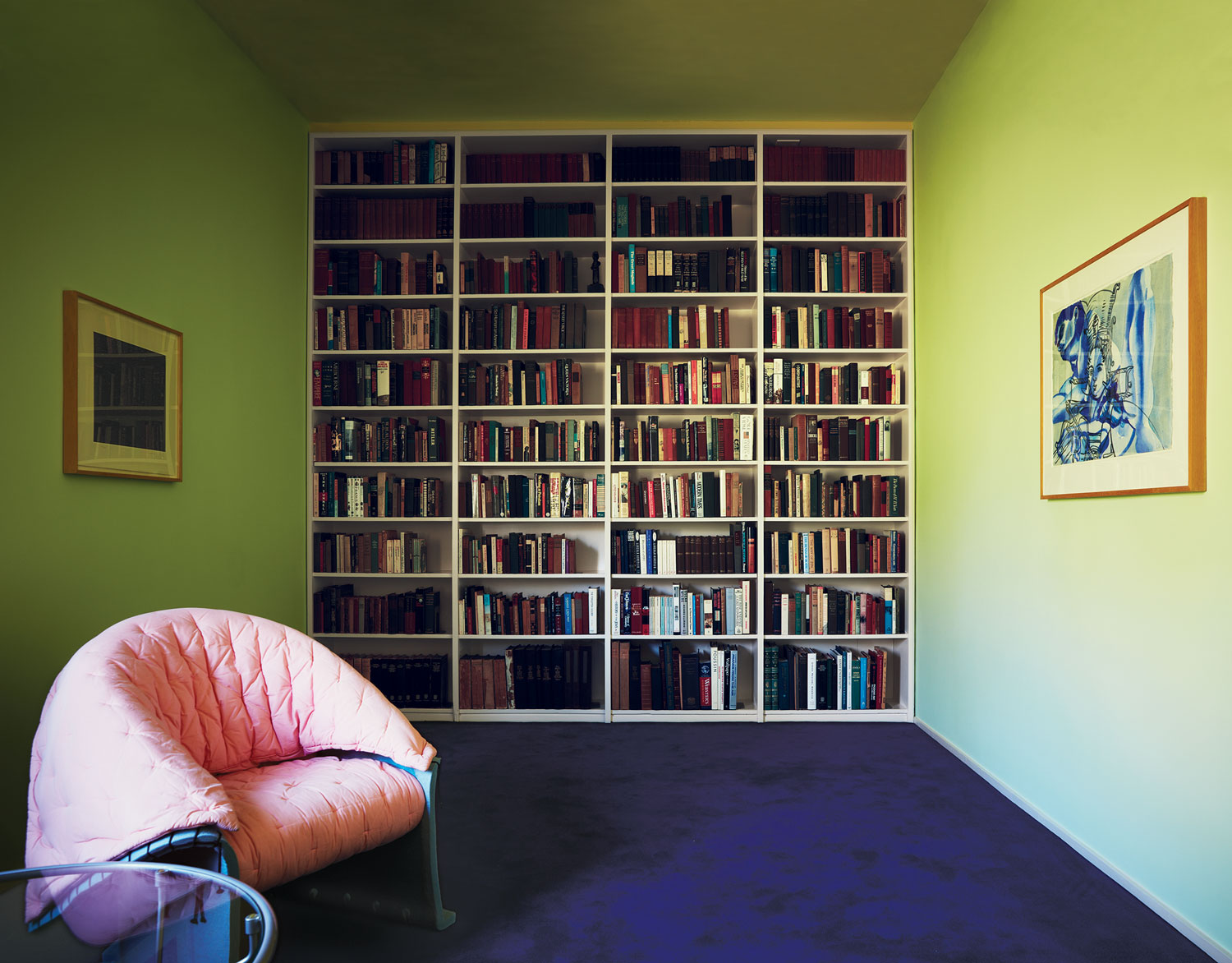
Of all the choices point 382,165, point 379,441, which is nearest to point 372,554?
point 379,441

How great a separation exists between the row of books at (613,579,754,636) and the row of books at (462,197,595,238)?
203 centimetres

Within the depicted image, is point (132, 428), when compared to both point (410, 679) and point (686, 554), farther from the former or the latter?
point (686, 554)

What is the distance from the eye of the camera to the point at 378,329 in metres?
4.62

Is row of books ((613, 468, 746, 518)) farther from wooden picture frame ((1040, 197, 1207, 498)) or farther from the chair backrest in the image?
the chair backrest

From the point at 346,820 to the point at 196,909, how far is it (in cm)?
78

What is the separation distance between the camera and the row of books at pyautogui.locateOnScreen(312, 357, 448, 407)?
4.61 meters

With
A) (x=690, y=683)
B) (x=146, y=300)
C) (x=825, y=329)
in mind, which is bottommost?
(x=690, y=683)

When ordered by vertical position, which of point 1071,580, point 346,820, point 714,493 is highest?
point 714,493

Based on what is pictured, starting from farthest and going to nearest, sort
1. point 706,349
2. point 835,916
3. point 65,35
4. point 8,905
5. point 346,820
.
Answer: point 706,349, point 65,35, point 835,916, point 346,820, point 8,905

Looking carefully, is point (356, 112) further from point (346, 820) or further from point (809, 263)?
point (346, 820)

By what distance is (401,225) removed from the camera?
15.2 ft

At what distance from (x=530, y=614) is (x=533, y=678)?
345 mm

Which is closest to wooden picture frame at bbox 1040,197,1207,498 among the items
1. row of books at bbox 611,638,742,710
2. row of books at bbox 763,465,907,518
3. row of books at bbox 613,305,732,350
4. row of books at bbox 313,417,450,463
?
row of books at bbox 763,465,907,518

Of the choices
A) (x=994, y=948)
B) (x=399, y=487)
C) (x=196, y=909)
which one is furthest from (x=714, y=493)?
(x=196, y=909)
